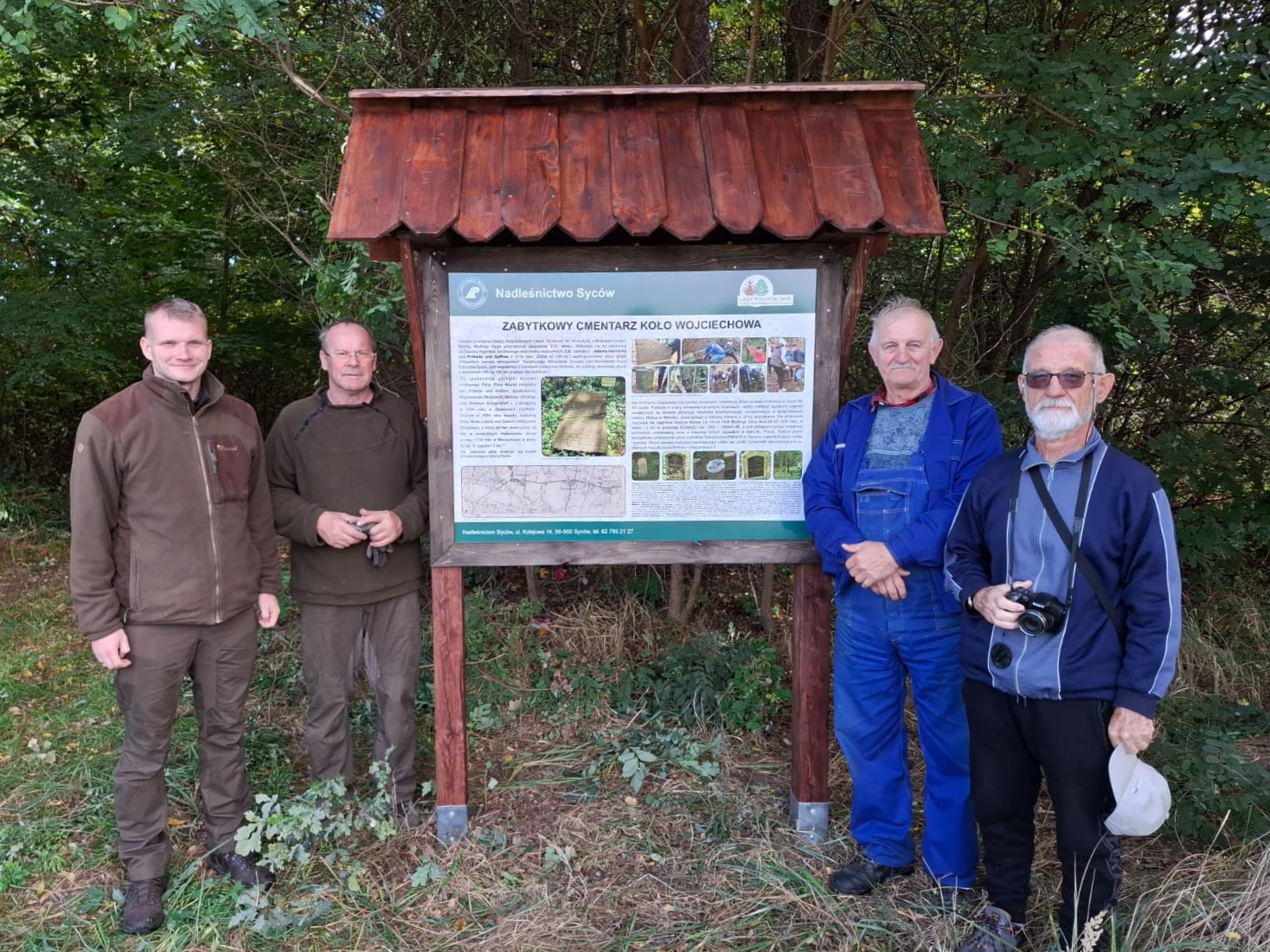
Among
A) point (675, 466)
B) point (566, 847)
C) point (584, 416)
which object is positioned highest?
point (584, 416)

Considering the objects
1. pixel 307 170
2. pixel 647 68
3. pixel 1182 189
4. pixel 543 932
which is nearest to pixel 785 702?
pixel 543 932

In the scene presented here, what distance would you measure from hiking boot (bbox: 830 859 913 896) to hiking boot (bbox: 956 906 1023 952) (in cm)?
42

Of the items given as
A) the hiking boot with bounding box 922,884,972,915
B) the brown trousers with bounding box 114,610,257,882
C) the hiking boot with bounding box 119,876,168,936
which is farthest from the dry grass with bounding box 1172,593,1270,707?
the hiking boot with bounding box 119,876,168,936

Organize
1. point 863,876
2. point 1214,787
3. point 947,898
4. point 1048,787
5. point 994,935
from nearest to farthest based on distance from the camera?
point 1048,787 → point 994,935 → point 947,898 → point 863,876 → point 1214,787

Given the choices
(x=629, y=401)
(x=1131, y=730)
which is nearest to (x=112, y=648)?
(x=629, y=401)

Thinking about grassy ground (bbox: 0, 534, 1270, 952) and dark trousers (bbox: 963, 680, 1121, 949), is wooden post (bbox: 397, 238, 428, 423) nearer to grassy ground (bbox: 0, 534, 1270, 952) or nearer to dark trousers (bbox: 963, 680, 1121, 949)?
grassy ground (bbox: 0, 534, 1270, 952)

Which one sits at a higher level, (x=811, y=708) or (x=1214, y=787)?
(x=811, y=708)

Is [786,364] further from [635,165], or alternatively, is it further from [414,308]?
[414,308]

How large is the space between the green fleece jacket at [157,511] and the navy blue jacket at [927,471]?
218cm

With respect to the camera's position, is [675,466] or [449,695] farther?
[449,695]

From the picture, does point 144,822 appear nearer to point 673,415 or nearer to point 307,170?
point 673,415

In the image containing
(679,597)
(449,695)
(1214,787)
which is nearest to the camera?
(1214,787)

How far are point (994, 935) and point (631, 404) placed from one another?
2.25 metres

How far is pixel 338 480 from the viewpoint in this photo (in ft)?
12.0
